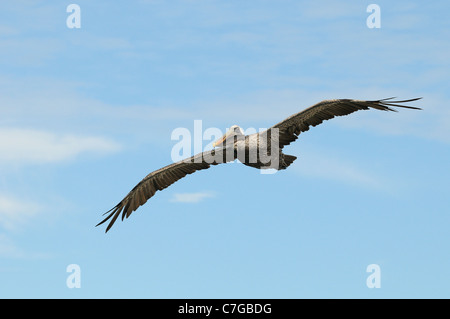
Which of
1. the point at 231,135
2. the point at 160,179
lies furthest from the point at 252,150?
the point at 160,179

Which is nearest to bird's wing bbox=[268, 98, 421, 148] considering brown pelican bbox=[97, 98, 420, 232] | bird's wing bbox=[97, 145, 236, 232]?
brown pelican bbox=[97, 98, 420, 232]

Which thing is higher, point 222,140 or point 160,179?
point 222,140

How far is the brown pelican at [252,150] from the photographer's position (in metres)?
16.5

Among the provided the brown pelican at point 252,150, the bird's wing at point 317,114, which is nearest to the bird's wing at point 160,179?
the brown pelican at point 252,150

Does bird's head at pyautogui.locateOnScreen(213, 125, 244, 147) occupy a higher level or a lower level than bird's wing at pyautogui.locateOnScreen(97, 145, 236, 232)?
higher

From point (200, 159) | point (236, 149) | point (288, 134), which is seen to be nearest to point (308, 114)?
point (288, 134)

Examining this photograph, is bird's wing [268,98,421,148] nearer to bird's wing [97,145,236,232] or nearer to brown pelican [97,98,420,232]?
brown pelican [97,98,420,232]

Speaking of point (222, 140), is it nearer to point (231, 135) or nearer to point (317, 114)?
point (231, 135)

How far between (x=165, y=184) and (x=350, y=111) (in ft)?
19.0

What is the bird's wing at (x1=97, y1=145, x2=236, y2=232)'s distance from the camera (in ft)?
59.8

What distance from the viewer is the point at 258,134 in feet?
56.4

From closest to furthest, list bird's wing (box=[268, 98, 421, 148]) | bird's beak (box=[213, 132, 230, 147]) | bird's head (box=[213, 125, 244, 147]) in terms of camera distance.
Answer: bird's wing (box=[268, 98, 421, 148])
bird's head (box=[213, 125, 244, 147])
bird's beak (box=[213, 132, 230, 147])

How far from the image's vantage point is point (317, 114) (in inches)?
658

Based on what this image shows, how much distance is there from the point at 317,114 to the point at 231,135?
98.1 inches
